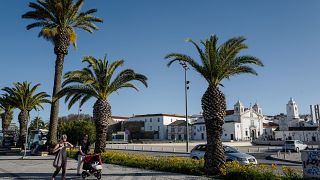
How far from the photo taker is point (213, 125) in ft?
46.5

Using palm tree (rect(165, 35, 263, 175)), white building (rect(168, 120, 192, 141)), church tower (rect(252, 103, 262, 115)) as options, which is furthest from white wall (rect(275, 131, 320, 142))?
palm tree (rect(165, 35, 263, 175))

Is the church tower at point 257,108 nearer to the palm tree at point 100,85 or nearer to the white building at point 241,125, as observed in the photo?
the white building at point 241,125

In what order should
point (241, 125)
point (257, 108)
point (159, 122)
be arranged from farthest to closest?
point (257, 108), point (159, 122), point (241, 125)

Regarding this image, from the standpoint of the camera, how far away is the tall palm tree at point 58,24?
28.1 meters

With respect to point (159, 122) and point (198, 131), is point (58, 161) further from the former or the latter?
point (159, 122)

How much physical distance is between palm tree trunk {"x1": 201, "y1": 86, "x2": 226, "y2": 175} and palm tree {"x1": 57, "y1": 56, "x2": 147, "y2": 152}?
9.24 meters

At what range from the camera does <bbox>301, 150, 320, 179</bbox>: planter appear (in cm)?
1120

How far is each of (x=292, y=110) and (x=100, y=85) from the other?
112396mm

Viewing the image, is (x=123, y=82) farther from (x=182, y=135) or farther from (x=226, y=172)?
(x=182, y=135)

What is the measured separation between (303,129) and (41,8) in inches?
3599

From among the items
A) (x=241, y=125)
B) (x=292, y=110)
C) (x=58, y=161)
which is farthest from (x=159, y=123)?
(x=58, y=161)

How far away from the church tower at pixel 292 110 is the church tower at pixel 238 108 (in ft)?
76.7

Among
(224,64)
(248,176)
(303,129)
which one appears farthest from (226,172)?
(303,129)

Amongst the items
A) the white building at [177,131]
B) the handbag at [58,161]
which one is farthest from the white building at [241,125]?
the handbag at [58,161]
